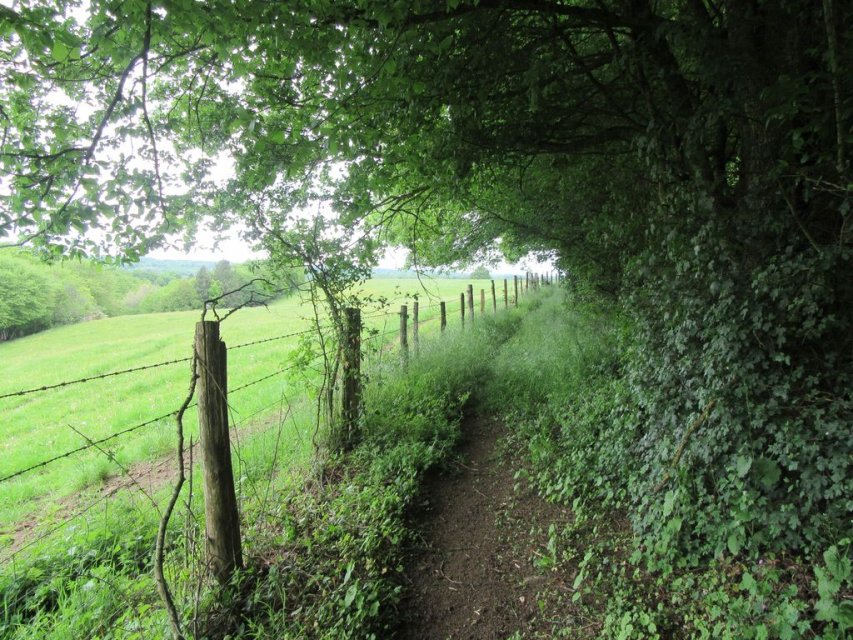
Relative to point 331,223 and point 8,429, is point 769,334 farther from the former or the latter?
point 8,429

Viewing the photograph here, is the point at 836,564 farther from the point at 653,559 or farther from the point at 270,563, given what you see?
the point at 270,563

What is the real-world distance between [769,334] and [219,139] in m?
5.38

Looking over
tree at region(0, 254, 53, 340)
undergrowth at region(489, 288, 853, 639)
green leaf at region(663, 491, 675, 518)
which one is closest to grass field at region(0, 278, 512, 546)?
undergrowth at region(489, 288, 853, 639)

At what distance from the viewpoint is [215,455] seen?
296 centimetres

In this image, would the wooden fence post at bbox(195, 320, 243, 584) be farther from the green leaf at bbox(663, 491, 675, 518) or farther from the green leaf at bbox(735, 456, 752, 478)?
the green leaf at bbox(735, 456, 752, 478)

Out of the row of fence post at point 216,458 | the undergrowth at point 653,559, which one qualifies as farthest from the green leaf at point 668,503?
the row of fence post at point 216,458

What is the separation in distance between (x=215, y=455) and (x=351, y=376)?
7.75ft

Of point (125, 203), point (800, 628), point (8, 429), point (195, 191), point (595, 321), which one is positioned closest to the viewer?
point (800, 628)

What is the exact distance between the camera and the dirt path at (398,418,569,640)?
9.56 ft

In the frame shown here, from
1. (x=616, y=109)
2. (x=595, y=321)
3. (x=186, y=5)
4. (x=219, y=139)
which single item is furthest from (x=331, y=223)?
(x=595, y=321)

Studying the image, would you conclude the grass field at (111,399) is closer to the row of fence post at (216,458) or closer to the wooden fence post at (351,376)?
the row of fence post at (216,458)

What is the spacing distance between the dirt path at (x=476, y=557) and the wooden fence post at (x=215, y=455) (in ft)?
4.55

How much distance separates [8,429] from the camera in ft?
33.2

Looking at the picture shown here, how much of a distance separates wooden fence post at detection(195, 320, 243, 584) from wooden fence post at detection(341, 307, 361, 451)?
83.8 inches
